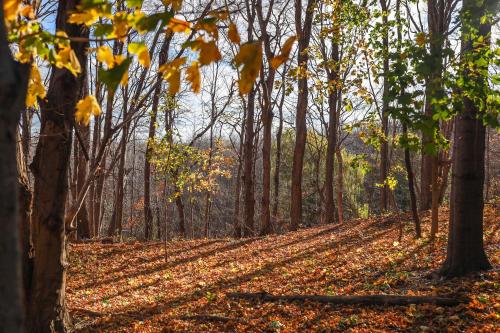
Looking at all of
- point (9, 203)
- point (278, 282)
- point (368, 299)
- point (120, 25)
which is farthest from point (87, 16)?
point (278, 282)

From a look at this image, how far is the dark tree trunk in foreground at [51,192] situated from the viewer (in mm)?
4258

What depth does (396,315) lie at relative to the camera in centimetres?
499

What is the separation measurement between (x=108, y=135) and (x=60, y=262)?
1.42m

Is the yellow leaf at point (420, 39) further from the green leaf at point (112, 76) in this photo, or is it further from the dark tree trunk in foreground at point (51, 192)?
the dark tree trunk in foreground at point (51, 192)

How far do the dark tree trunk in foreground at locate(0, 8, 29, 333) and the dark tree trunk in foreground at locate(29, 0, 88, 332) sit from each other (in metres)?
3.36

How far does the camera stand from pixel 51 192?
14.0 ft

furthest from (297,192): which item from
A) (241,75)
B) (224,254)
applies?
(241,75)

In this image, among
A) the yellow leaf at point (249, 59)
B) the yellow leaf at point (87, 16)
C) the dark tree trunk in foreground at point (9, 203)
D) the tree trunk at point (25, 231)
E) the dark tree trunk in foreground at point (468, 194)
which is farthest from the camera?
the dark tree trunk in foreground at point (468, 194)

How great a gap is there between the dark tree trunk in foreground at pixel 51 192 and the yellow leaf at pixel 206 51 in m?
3.03

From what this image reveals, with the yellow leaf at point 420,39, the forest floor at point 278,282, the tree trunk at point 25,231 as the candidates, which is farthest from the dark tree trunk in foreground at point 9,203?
the forest floor at point 278,282

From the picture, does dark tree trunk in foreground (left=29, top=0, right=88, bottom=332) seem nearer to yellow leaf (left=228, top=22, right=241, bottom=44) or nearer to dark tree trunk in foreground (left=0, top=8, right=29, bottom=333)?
A: yellow leaf (left=228, top=22, right=241, bottom=44)

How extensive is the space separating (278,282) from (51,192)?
14.8 feet

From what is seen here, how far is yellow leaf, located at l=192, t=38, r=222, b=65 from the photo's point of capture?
156cm

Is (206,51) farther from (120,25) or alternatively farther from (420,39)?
(420,39)
